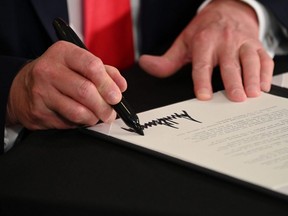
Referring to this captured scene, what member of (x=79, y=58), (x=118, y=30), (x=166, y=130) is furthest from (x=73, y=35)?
(x=118, y=30)

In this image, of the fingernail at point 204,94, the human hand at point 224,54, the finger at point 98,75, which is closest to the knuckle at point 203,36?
the human hand at point 224,54

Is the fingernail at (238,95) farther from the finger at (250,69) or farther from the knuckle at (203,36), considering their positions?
the knuckle at (203,36)

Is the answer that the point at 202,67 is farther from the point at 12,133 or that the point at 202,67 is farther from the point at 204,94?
the point at 12,133

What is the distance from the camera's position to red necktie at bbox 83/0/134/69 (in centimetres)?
83

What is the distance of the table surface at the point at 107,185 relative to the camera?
38cm

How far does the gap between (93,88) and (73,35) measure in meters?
0.10

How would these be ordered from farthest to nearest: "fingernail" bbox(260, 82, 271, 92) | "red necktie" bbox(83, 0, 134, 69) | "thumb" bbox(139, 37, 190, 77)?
"red necktie" bbox(83, 0, 134, 69), "thumb" bbox(139, 37, 190, 77), "fingernail" bbox(260, 82, 271, 92)

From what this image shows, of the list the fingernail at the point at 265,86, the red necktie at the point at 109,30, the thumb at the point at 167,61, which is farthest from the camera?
the red necktie at the point at 109,30

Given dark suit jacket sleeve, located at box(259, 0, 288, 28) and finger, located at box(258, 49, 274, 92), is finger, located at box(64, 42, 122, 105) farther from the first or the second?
dark suit jacket sleeve, located at box(259, 0, 288, 28)

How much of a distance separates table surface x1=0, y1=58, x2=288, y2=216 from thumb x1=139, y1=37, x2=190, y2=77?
0.23 metres

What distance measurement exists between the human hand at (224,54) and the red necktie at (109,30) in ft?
0.55

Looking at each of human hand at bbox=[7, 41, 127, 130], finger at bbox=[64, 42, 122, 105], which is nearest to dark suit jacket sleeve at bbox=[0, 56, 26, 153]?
human hand at bbox=[7, 41, 127, 130]

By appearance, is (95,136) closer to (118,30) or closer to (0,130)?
(0,130)
